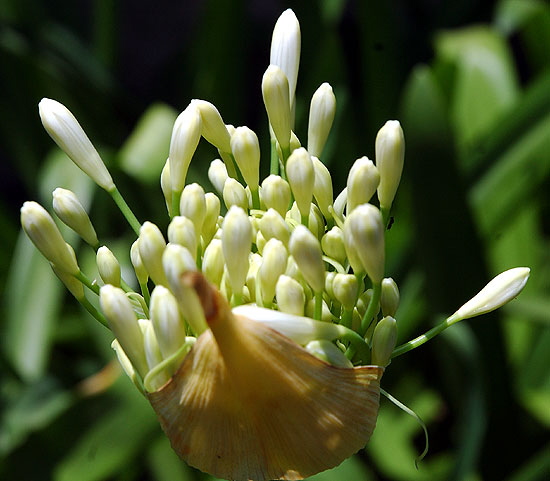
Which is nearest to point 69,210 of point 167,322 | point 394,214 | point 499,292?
point 167,322

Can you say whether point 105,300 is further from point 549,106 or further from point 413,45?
point 413,45

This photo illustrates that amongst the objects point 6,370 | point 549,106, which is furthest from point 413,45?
point 6,370

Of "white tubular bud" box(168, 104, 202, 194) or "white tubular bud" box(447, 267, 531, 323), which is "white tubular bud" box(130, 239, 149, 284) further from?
"white tubular bud" box(447, 267, 531, 323)

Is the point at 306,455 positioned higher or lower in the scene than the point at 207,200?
lower

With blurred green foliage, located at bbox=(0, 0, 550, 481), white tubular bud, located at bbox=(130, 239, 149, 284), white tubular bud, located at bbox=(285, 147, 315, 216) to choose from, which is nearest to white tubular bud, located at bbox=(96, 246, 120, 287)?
white tubular bud, located at bbox=(130, 239, 149, 284)

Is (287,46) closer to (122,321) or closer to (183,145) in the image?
A: (183,145)

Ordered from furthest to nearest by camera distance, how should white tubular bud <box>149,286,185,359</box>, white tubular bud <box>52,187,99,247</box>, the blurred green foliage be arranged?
the blurred green foliage < white tubular bud <box>52,187,99,247</box> < white tubular bud <box>149,286,185,359</box>

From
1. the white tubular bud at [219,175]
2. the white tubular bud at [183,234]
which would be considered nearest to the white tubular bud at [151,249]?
the white tubular bud at [183,234]
